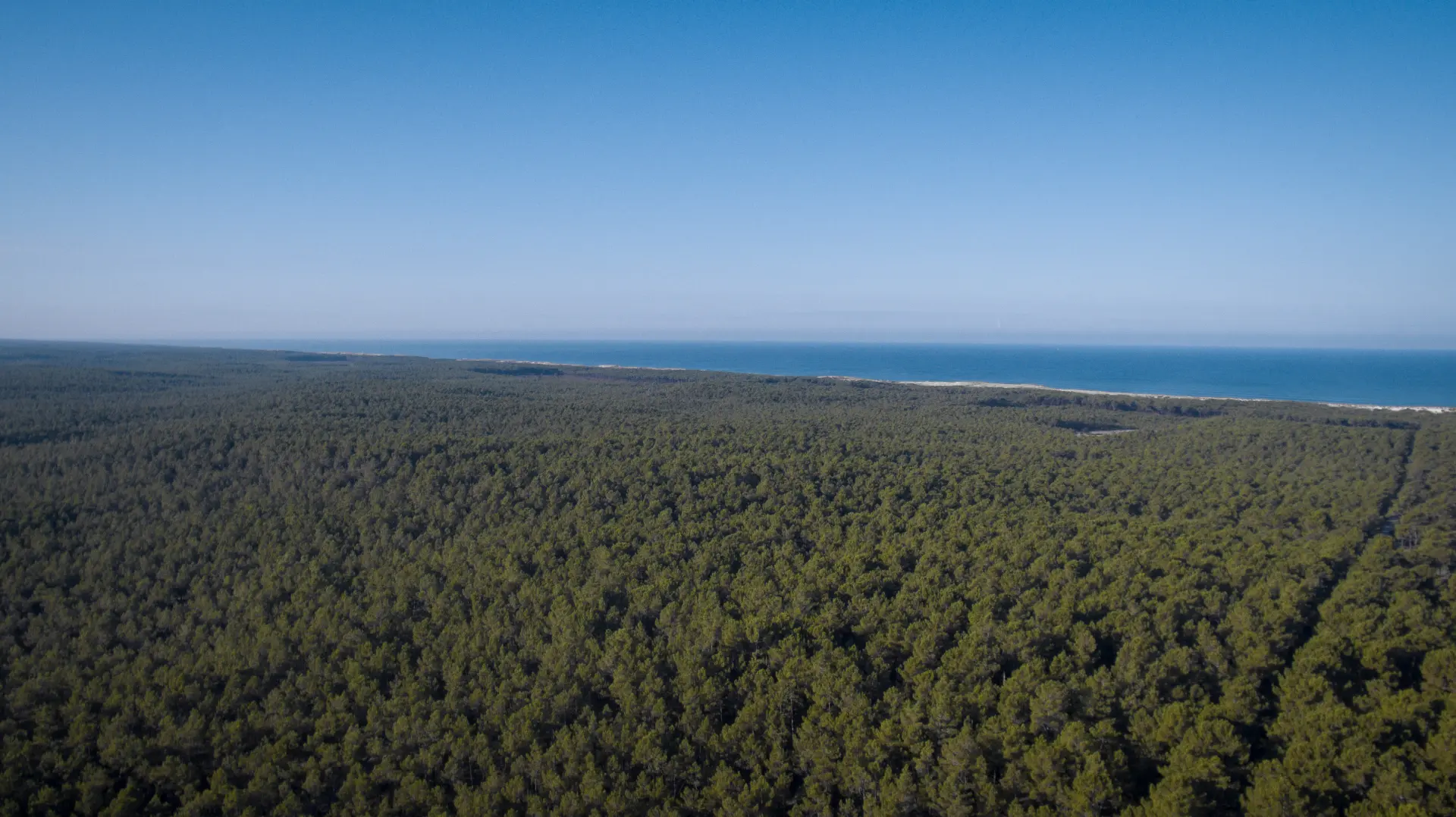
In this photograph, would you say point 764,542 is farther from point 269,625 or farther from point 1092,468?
point 1092,468

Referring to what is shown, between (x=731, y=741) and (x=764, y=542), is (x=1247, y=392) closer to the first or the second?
(x=764, y=542)

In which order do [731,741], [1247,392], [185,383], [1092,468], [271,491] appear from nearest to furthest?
1. [731,741]
2. [271,491]
3. [1092,468]
4. [185,383]
5. [1247,392]

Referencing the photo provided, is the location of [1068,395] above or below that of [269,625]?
above

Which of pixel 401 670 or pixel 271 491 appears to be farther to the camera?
pixel 271 491

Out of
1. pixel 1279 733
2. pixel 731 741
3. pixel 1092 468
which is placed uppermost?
pixel 1092 468

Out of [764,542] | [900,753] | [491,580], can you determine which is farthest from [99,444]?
[900,753]

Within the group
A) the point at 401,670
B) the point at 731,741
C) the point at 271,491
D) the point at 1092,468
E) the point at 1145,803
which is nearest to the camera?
the point at 1145,803
